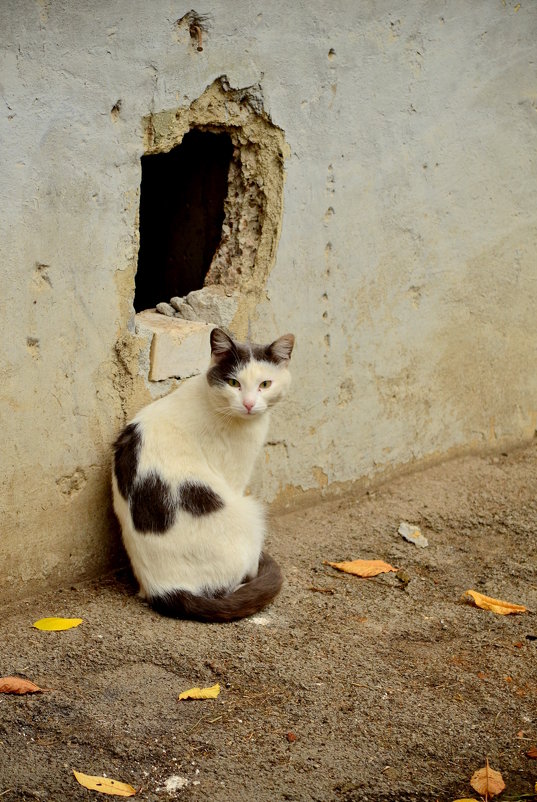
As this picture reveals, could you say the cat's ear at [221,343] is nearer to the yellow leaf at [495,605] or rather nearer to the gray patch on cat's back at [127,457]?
the gray patch on cat's back at [127,457]

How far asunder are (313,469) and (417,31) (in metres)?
2.32

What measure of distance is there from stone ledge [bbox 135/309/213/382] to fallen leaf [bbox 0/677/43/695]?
143 cm

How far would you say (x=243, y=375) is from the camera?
3549 mm

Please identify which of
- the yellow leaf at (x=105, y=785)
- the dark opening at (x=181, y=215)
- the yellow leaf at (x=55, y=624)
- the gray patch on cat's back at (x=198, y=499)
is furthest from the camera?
the dark opening at (x=181, y=215)

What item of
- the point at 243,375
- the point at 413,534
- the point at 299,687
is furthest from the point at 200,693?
the point at 413,534

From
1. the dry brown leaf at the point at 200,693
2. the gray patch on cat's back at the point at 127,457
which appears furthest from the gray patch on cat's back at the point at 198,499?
the dry brown leaf at the point at 200,693

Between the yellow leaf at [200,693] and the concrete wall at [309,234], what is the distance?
973mm

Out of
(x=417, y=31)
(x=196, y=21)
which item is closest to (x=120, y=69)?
(x=196, y=21)

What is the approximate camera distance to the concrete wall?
3424mm


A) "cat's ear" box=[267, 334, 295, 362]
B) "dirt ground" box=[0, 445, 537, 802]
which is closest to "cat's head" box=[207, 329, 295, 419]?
"cat's ear" box=[267, 334, 295, 362]

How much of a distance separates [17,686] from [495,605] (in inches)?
79.9

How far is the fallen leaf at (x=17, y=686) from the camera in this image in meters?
2.99

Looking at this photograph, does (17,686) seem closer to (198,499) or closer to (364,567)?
(198,499)

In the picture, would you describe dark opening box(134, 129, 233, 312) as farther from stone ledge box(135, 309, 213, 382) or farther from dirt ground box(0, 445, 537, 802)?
dirt ground box(0, 445, 537, 802)
